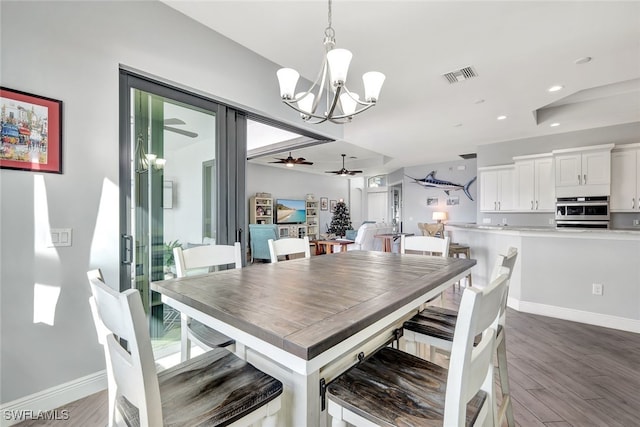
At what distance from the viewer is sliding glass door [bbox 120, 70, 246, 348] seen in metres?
2.13

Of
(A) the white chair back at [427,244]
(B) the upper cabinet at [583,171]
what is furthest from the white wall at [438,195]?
(A) the white chair back at [427,244]

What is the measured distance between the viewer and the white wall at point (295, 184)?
26.6 feet


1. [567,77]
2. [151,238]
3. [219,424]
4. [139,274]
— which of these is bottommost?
[219,424]

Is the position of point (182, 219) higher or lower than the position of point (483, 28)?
lower

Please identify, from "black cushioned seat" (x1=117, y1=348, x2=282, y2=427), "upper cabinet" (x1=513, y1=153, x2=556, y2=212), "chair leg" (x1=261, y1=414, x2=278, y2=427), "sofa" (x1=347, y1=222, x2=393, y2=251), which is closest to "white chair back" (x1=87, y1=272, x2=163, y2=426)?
"black cushioned seat" (x1=117, y1=348, x2=282, y2=427)

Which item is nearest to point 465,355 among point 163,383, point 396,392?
point 396,392

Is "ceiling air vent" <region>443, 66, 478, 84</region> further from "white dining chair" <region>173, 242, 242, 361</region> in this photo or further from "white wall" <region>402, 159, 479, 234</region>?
"white wall" <region>402, 159, 479, 234</region>

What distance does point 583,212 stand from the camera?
4473mm

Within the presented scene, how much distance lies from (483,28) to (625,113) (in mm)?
3734

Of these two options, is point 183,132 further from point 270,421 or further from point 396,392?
point 396,392

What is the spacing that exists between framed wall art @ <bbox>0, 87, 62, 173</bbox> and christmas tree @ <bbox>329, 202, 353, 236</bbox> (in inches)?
345

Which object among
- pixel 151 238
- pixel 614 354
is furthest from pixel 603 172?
pixel 151 238

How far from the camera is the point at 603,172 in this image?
431 centimetres

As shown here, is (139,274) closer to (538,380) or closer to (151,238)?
(151,238)
